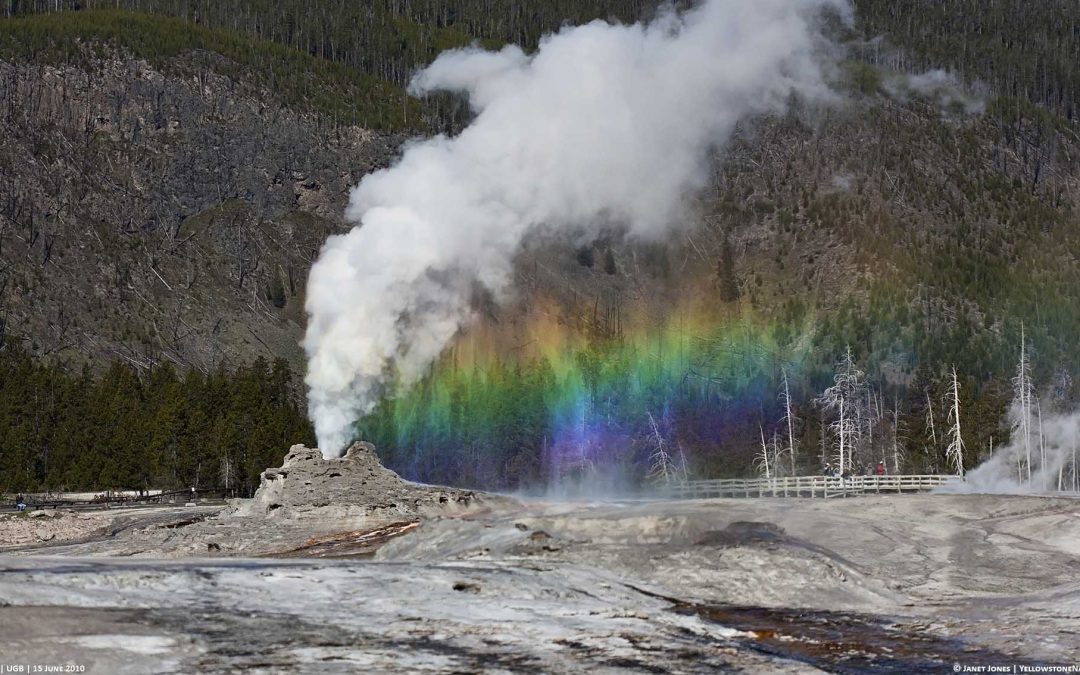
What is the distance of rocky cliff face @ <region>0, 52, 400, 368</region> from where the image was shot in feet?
516

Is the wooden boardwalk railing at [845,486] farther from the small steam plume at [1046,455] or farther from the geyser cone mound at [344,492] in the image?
the small steam plume at [1046,455]

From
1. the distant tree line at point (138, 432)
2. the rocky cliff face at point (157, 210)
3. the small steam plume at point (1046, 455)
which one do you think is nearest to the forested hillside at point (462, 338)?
the rocky cliff face at point (157, 210)

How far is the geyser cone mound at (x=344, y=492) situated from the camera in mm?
52344

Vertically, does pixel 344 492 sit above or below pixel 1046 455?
above

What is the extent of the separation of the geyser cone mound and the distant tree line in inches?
1603

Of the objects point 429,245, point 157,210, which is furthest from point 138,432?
point 157,210

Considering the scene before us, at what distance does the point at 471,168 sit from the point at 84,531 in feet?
340

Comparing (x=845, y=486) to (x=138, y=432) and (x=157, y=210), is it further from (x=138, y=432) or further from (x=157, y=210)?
(x=157, y=210)

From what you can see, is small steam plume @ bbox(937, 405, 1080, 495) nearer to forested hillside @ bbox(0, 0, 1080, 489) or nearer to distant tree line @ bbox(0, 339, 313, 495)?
forested hillside @ bbox(0, 0, 1080, 489)

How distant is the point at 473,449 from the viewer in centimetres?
11706

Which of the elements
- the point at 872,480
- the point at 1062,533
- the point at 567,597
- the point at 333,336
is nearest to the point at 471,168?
the point at 333,336

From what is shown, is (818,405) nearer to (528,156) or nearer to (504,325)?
(504,325)

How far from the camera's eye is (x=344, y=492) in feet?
176

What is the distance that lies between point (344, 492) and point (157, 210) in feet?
441
